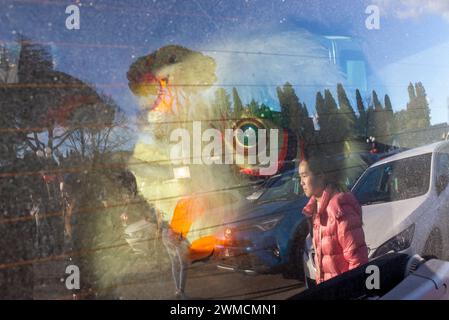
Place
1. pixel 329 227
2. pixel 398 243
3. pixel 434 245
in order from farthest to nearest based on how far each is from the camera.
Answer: pixel 434 245 → pixel 398 243 → pixel 329 227

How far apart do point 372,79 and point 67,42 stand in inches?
56.8

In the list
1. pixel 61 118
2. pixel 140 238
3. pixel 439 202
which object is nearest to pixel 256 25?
pixel 61 118

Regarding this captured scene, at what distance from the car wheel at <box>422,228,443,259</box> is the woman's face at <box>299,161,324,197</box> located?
657 millimetres

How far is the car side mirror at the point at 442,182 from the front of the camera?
2.09 m

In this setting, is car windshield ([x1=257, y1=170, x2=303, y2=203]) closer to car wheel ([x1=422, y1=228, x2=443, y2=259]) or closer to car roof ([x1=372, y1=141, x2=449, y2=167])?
car roof ([x1=372, y1=141, x2=449, y2=167])

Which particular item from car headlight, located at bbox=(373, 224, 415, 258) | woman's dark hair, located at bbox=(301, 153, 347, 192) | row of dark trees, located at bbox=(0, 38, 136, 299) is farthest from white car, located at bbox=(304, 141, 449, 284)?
row of dark trees, located at bbox=(0, 38, 136, 299)

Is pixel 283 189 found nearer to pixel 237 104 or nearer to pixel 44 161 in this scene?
pixel 237 104

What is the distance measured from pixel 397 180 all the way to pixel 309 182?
2.10 ft

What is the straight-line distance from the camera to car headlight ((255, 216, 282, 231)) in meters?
1.62

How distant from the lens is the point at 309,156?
1.75 meters

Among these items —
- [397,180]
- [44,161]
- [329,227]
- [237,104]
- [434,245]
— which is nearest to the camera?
[44,161]

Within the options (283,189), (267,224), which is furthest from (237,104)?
(267,224)

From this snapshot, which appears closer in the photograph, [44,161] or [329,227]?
[44,161]

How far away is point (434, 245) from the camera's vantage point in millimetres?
1981
